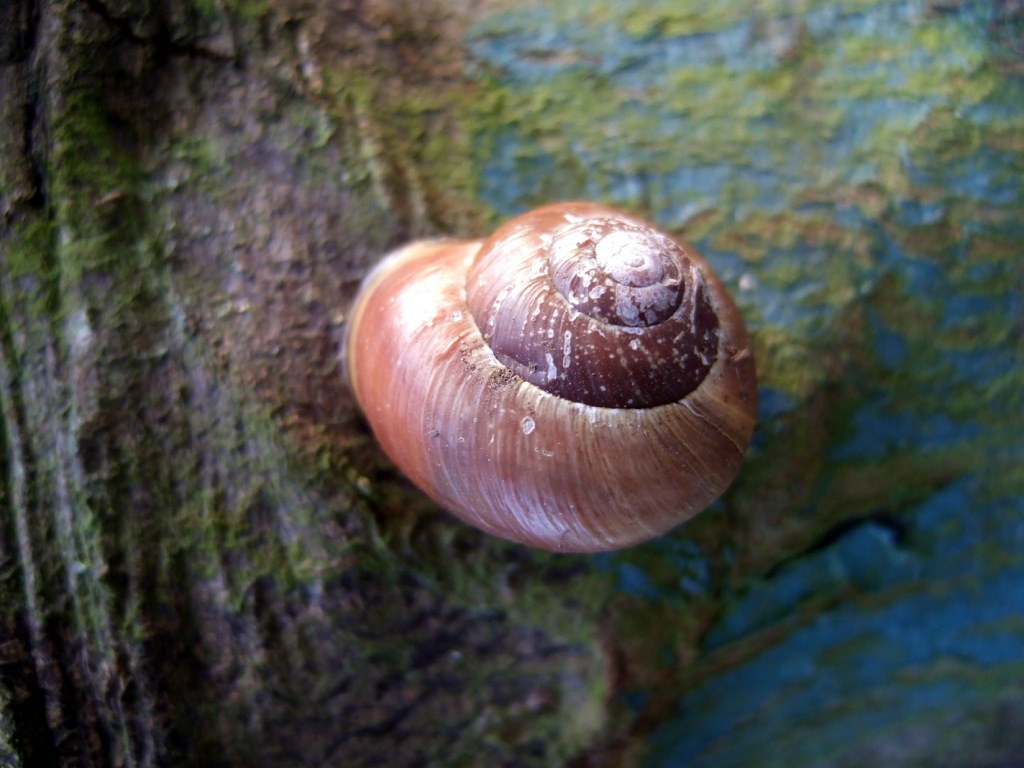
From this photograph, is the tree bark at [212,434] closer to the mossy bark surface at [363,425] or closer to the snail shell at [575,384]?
the mossy bark surface at [363,425]

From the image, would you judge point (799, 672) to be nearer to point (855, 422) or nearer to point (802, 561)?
point (802, 561)

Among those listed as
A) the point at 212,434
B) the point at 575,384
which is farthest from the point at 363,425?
the point at 575,384

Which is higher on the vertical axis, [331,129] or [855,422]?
[331,129]

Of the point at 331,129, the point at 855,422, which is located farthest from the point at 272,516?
the point at 855,422

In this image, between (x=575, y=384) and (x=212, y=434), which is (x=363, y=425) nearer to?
(x=212, y=434)

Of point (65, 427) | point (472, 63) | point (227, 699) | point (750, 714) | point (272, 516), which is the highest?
point (472, 63)

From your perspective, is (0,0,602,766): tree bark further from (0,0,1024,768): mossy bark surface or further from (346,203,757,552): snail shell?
(346,203,757,552): snail shell

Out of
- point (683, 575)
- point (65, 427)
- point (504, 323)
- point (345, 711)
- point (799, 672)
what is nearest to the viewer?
point (504, 323)
